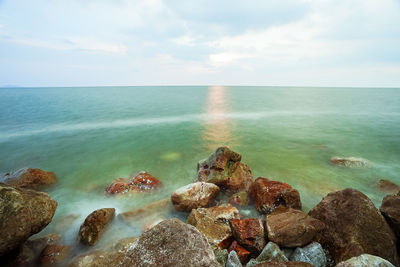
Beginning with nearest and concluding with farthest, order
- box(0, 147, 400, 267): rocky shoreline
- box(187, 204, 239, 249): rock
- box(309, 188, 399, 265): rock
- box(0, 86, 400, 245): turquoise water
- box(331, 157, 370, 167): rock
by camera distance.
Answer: box(0, 147, 400, 267): rocky shoreline → box(309, 188, 399, 265): rock → box(187, 204, 239, 249): rock → box(0, 86, 400, 245): turquoise water → box(331, 157, 370, 167): rock

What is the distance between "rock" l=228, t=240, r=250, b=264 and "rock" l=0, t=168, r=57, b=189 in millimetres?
11056

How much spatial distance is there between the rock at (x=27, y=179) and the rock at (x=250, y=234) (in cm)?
1104

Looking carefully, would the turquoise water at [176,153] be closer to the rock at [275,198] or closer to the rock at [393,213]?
the rock at [275,198]

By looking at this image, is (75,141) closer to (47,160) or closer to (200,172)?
(47,160)

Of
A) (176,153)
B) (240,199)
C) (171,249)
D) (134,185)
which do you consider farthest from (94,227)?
(176,153)

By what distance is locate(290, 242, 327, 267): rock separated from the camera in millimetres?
4619

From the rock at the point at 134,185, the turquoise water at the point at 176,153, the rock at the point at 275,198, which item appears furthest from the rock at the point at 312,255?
the rock at the point at 134,185

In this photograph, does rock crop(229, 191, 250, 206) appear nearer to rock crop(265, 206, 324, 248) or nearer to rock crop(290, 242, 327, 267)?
rock crop(265, 206, 324, 248)

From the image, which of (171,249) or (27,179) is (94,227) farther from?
(27,179)

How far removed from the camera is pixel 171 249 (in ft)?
9.25

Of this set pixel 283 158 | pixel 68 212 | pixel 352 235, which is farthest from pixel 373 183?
pixel 68 212

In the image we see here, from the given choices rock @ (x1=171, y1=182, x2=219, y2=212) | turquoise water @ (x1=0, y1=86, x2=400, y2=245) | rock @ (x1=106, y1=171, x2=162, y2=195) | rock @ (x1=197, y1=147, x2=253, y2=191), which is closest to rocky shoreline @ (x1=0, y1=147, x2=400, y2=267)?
rock @ (x1=171, y1=182, x2=219, y2=212)

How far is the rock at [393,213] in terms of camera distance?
5129 millimetres

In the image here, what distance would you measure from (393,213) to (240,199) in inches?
182
